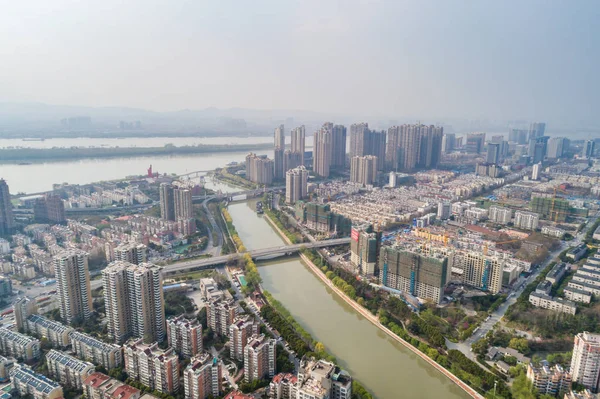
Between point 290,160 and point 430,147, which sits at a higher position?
point 430,147

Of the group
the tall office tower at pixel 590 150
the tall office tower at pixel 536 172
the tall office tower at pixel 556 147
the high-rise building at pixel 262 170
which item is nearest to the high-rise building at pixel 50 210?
the high-rise building at pixel 262 170

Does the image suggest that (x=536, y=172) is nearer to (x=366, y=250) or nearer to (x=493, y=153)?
(x=493, y=153)

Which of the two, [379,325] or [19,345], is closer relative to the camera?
[19,345]

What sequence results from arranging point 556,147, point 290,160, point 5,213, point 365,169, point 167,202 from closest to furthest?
point 5,213 → point 167,202 → point 365,169 → point 290,160 → point 556,147

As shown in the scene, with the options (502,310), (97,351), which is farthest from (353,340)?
(97,351)

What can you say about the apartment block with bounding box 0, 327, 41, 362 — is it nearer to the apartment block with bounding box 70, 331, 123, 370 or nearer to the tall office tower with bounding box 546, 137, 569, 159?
the apartment block with bounding box 70, 331, 123, 370

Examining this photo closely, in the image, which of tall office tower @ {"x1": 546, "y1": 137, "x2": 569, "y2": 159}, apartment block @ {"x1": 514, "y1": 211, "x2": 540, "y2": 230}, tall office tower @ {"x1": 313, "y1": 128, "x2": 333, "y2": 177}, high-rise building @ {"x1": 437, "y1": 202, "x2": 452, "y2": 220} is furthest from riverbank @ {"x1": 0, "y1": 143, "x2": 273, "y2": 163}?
apartment block @ {"x1": 514, "y1": 211, "x2": 540, "y2": 230}

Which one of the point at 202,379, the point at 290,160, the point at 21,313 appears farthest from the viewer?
the point at 290,160

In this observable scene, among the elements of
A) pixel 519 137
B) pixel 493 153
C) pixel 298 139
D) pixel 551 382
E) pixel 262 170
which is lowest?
pixel 551 382
